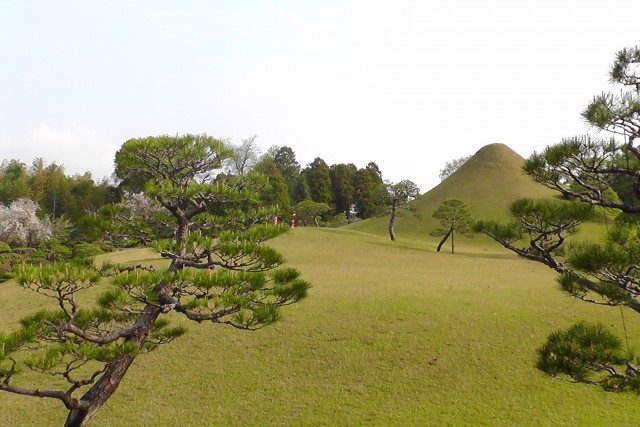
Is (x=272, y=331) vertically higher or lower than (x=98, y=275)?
lower

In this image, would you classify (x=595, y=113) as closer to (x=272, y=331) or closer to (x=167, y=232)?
(x=167, y=232)

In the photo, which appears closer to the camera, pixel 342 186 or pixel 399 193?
pixel 399 193

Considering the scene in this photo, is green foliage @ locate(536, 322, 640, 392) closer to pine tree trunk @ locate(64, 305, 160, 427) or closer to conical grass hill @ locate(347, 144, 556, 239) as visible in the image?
pine tree trunk @ locate(64, 305, 160, 427)

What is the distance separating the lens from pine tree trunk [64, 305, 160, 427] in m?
4.88

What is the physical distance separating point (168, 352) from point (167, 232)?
548cm

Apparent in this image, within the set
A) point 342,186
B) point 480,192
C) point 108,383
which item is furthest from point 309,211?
point 108,383

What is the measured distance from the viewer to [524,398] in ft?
25.8

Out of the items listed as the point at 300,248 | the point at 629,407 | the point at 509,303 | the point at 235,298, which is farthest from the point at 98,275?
the point at 300,248

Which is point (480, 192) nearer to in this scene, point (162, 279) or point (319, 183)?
point (319, 183)

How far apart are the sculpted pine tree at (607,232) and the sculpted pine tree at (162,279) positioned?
3316 millimetres

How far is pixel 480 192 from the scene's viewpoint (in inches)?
1811

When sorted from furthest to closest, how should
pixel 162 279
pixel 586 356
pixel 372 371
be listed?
pixel 372 371
pixel 586 356
pixel 162 279

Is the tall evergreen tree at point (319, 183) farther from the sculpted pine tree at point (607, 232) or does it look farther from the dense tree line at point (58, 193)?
the sculpted pine tree at point (607, 232)

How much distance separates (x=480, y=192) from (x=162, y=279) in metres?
46.6
